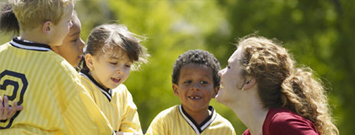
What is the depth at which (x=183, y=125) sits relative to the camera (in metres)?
4.71

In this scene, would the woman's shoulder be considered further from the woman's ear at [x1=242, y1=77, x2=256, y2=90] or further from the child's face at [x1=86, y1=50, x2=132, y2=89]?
the child's face at [x1=86, y1=50, x2=132, y2=89]

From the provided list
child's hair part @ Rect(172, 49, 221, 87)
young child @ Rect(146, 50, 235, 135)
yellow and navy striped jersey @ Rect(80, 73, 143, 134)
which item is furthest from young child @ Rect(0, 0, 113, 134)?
child's hair part @ Rect(172, 49, 221, 87)

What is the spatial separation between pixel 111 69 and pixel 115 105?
28 cm

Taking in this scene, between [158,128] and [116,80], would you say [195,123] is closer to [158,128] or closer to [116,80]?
[158,128]

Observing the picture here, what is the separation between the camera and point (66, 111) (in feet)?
11.0

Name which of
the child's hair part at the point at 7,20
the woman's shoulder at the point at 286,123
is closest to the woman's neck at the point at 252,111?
the woman's shoulder at the point at 286,123

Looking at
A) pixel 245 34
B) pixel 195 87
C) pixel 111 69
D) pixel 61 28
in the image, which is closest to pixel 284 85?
pixel 195 87

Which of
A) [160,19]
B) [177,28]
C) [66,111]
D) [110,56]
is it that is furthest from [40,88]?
[177,28]

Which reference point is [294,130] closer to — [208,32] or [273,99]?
[273,99]

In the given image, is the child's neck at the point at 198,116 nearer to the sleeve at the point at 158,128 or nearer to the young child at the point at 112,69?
the sleeve at the point at 158,128

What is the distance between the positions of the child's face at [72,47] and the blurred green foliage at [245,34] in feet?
30.3

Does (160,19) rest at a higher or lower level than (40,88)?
higher

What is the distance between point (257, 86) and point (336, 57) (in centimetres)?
1019

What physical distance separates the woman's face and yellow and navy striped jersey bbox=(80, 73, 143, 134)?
0.79 metres
